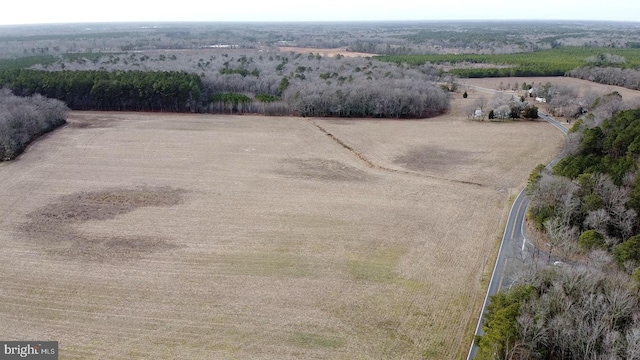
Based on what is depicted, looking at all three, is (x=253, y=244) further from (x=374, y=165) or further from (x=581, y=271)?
(x=374, y=165)

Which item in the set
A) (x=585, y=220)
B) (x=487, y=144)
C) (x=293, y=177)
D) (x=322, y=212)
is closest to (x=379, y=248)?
(x=322, y=212)

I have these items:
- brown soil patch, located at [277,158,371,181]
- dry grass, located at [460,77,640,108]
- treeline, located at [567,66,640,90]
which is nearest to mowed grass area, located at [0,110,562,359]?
brown soil patch, located at [277,158,371,181]

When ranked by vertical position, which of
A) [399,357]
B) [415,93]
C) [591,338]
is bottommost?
[399,357]

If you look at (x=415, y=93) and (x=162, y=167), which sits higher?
(x=415, y=93)

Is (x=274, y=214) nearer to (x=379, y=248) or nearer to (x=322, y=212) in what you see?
(x=322, y=212)

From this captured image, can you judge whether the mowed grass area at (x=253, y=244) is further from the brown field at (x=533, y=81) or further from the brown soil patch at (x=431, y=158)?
the brown field at (x=533, y=81)

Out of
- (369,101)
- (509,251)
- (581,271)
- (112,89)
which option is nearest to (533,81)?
(369,101)
